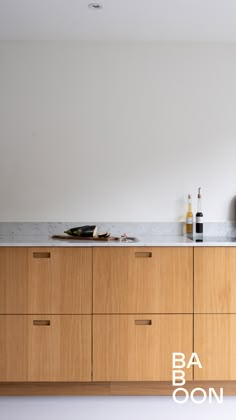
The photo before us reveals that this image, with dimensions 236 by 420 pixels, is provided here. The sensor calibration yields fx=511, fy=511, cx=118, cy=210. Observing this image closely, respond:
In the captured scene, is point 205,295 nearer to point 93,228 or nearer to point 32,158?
point 93,228

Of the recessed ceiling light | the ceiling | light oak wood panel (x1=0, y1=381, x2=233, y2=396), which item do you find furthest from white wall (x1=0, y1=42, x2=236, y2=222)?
light oak wood panel (x1=0, y1=381, x2=233, y2=396)

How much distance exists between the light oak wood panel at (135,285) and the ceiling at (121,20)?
55.7 inches

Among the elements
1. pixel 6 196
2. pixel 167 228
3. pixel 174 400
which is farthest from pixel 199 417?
pixel 6 196

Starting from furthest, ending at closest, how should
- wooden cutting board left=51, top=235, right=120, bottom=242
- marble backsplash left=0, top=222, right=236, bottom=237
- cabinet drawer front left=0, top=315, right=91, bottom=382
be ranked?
1. marble backsplash left=0, top=222, right=236, bottom=237
2. wooden cutting board left=51, top=235, right=120, bottom=242
3. cabinet drawer front left=0, top=315, right=91, bottom=382

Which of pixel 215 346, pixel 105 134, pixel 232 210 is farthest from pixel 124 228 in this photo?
pixel 215 346

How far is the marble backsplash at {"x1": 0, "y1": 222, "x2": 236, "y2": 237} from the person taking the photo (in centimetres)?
351

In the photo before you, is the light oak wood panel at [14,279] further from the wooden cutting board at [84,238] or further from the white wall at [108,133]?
the white wall at [108,133]

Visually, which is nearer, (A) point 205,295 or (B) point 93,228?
(A) point 205,295

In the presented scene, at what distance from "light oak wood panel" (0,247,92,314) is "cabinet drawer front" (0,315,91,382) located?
0.09m

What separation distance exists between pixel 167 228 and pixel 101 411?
128cm

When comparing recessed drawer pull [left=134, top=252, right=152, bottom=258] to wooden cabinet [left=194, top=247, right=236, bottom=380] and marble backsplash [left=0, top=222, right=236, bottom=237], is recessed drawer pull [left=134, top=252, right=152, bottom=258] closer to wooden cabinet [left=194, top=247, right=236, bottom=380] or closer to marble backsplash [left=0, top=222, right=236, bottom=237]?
wooden cabinet [left=194, top=247, right=236, bottom=380]

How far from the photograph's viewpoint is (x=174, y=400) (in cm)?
298

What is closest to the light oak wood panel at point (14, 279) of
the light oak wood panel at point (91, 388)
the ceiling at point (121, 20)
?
the light oak wood panel at point (91, 388)

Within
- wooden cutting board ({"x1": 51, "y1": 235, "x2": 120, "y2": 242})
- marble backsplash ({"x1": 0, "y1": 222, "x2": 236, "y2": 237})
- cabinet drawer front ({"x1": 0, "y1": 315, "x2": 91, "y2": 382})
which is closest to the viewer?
Result: cabinet drawer front ({"x1": 0, "y1": 315, "x2": 91, "y2": 382})
